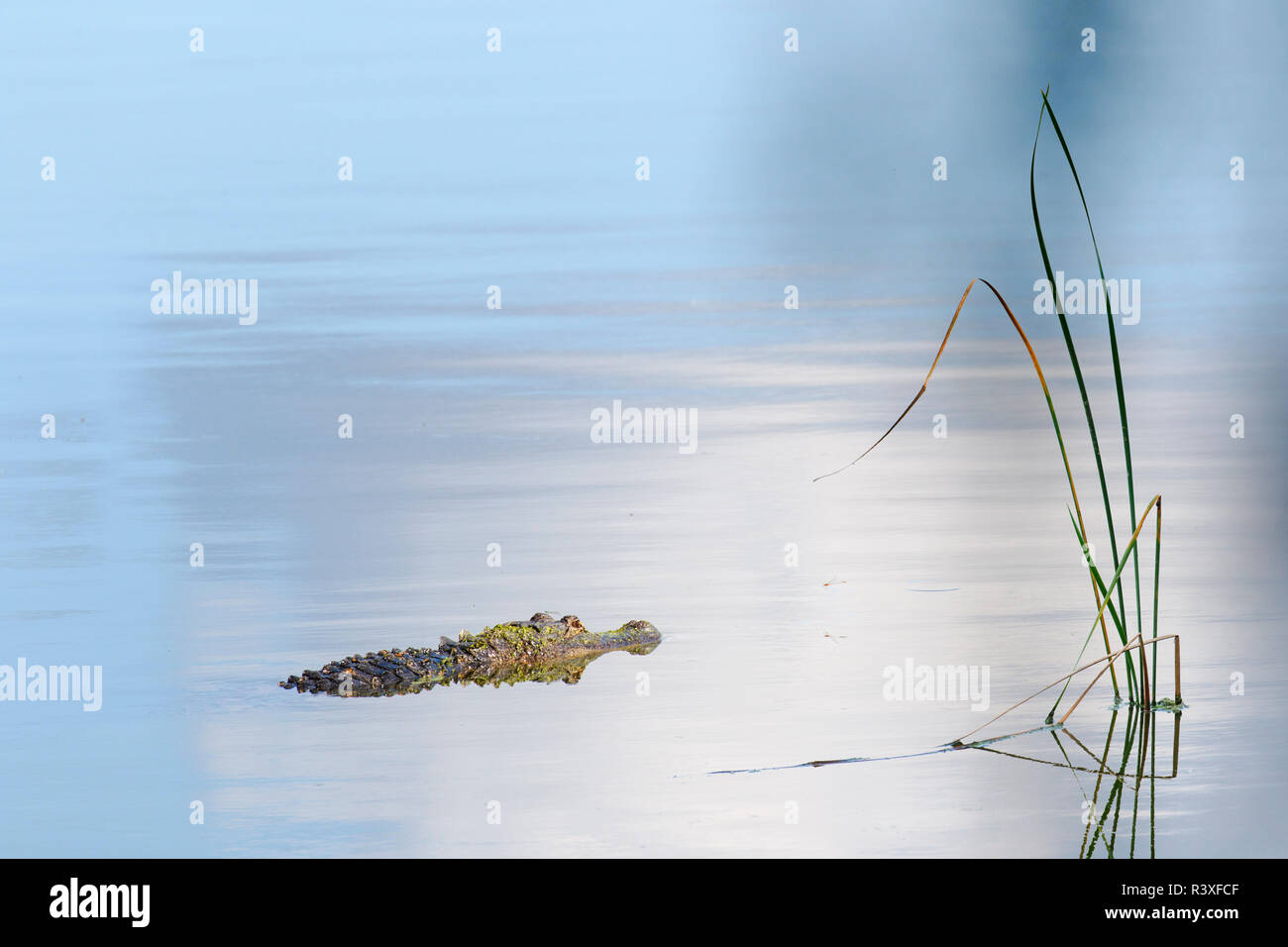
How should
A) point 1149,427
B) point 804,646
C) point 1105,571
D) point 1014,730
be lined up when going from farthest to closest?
point 1149,427 < point 1105,571 < point 804,646 < point 1014,730

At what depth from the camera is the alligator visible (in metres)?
3.83

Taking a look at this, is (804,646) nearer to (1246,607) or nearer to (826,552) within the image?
(826,552)

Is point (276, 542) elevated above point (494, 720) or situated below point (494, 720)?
above

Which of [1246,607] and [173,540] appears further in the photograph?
[173,540]

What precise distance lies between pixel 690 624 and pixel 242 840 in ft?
4.91

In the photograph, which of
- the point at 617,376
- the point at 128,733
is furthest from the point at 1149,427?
the point at 128,733

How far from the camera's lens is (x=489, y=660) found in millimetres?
A: 3994

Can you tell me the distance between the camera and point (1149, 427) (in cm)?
577

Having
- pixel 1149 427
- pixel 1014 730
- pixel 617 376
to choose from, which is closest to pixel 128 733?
pixel 1014 730

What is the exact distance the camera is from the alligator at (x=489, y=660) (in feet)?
12.6

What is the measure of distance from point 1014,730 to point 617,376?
125 inches

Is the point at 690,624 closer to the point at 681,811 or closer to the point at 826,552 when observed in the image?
the point at 826,552

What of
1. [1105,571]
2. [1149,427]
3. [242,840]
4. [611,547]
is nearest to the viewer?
[242,840]

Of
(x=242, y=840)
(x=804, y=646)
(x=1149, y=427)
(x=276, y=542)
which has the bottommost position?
(x=242, y=840)
